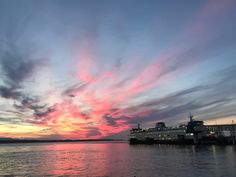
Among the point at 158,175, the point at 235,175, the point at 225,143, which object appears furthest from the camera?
the point at 225,143

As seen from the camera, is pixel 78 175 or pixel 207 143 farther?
pixel 207 143

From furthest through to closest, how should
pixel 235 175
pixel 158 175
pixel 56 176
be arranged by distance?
pixel 56 176 < pixel 158 175 < pixel 235 175

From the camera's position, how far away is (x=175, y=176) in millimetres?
53781

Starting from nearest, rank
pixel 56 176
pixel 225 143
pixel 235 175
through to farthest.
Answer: pixel 235 175 → pixel 56 176 → pixel 225 143

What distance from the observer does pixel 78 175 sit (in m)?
61.9

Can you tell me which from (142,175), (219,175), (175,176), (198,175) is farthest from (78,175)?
(219,175)

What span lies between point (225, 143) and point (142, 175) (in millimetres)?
151534

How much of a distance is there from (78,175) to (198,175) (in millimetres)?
27511

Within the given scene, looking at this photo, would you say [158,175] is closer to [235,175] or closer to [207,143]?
[235,175]

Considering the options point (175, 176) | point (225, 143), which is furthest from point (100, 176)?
point (225, 143)

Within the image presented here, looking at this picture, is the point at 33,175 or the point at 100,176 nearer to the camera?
the point at 100,176

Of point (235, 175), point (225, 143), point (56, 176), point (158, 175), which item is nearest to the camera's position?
point (235, 175)

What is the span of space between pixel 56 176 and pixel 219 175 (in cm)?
3646

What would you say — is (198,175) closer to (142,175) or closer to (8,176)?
(142,175)
